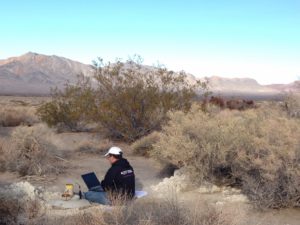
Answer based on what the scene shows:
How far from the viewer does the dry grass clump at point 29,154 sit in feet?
44.4

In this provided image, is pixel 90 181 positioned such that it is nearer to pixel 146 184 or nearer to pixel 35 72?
pixel 146 184

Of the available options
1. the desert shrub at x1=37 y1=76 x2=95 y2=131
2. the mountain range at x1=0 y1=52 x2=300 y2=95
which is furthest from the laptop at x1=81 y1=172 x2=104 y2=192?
the mountain range at x1=0 y1=52 x2=300 y2=95

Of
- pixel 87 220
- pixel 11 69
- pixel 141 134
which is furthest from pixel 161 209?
pixel 11 69

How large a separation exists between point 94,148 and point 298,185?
987 cm

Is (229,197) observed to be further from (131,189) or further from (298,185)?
(131,189)

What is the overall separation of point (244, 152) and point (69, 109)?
15.1 meters

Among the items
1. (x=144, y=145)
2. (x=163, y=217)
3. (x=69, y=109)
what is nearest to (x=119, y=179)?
(x=163, y=217)

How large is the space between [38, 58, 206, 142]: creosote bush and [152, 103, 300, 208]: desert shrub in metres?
7.20

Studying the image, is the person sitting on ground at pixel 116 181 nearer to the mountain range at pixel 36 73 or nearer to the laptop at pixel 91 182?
the laptop at pixel 91 182

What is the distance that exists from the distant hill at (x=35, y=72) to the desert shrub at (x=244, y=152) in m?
131

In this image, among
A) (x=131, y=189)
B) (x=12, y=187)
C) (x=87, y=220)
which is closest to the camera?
(x=87, y=220)

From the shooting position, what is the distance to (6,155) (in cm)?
1410

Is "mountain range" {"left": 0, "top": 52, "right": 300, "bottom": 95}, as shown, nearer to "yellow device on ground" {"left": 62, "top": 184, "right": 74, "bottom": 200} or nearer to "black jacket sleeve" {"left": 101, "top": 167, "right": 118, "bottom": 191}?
"yellow device on ground" {"left": 62, "top": 184, "right": 74, "bottom": 200}

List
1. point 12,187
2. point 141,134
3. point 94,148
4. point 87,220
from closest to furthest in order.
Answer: point 87,220 < point 12,187 < point 94,148 < point 141,134
